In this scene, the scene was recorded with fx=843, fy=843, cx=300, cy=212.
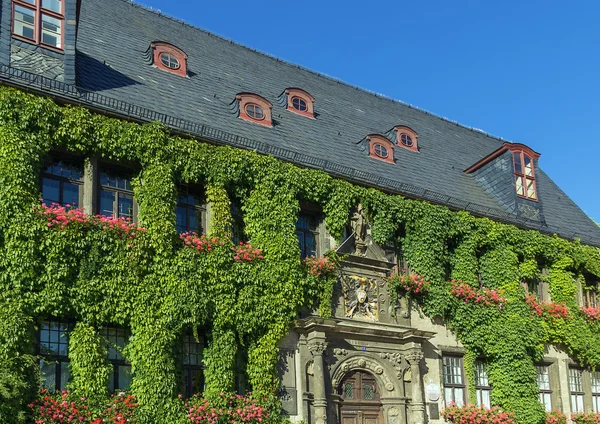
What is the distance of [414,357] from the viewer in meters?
19.1

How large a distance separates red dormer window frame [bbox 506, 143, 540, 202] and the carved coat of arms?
7.35 m

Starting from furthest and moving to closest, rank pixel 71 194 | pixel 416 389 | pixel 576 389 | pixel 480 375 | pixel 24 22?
pixel 576 389
pixel 480 375
pixel 416 389
pixel 24 22
pixel 71 194

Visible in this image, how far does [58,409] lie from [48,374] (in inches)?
35.8

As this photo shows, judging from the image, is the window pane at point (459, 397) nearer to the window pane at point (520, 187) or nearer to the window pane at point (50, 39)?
the window pane at point (520, 187)

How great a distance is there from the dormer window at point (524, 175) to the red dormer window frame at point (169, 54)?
10.1m

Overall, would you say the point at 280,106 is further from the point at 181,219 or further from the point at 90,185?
the point at 90,185

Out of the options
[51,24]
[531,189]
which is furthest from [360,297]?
[51,24]

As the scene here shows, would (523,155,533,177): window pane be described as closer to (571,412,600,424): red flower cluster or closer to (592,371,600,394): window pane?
(592,371,600,394): window pane

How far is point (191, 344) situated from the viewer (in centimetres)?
1666

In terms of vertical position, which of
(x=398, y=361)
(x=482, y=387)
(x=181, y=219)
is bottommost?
(x=482, y=387)

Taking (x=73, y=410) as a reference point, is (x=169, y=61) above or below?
above

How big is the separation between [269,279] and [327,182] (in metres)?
3.11

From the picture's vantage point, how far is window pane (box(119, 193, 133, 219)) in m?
16.9

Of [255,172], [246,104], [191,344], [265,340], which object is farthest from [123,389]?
[246,104]
